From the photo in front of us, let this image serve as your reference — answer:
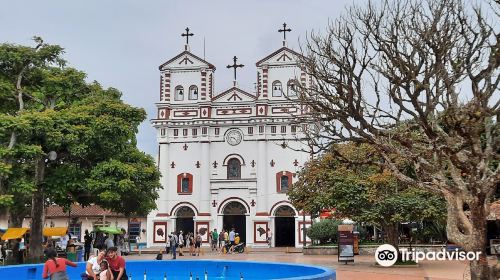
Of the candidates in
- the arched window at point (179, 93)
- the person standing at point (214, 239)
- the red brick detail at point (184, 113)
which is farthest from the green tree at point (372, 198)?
the arched window at point (179, 93)

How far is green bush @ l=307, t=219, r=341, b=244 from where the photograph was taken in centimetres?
4094

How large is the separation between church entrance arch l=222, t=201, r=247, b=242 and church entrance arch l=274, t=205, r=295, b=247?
2605 mm

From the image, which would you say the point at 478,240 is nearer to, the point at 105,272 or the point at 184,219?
the point at 105,272

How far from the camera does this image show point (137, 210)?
27906 millimetres

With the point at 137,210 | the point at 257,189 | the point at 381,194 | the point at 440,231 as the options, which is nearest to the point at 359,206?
the point at 381,194

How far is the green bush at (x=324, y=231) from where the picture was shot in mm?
40938

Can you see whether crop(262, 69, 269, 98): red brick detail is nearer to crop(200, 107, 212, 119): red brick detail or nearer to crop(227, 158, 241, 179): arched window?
crop(200, 107, 212, 119): red brick detail

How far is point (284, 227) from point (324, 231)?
21.5ft

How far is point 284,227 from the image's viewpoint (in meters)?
47.1

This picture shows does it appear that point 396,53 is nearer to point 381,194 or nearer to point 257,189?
point 381,194

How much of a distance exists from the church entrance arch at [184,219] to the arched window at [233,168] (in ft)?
14.2

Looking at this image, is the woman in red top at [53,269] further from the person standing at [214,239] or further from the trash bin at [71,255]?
the person standing at [214,239]

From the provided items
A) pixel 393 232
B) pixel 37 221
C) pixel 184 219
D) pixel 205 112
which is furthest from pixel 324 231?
pixel 37 221

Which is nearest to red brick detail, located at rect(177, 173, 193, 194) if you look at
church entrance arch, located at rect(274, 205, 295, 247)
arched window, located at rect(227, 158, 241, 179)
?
arched window, located at rect(227, 158, 241, 179)
